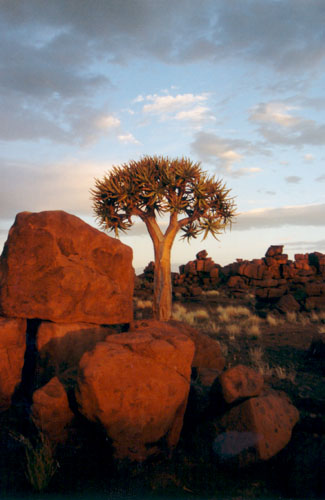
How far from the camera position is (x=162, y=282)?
1686 centimetres

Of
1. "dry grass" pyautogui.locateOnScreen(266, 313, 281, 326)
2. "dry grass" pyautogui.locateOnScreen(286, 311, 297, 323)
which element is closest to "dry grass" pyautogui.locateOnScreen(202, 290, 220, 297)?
"dry grass" pyautogui.locateOnScreen(286, 311, 297, 323)

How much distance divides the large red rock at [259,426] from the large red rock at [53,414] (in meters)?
2.04

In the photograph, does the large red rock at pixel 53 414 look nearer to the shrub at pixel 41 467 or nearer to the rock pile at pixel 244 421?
the shrub at pixel 41 467

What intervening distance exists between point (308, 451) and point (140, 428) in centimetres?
210

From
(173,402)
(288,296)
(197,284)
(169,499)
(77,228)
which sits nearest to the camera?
(169,499)

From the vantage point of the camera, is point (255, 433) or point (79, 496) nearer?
point (79, 496)

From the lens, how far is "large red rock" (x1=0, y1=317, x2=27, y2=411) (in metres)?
6.44

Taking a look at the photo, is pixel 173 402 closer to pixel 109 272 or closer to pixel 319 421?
pixel 319 421

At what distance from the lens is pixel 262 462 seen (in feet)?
15.2

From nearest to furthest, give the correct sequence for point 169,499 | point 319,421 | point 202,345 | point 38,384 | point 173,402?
point 169,499, point 173,402, point 319,421, point 38,384, point 202,345

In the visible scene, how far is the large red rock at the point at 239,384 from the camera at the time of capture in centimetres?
512

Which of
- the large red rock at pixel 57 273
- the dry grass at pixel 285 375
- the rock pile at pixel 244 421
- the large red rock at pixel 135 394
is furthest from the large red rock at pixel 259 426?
the large red rock at pixel 57 273

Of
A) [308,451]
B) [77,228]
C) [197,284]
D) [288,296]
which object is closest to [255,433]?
[308,451]

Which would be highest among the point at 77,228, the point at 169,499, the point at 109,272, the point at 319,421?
the point at 77,228
